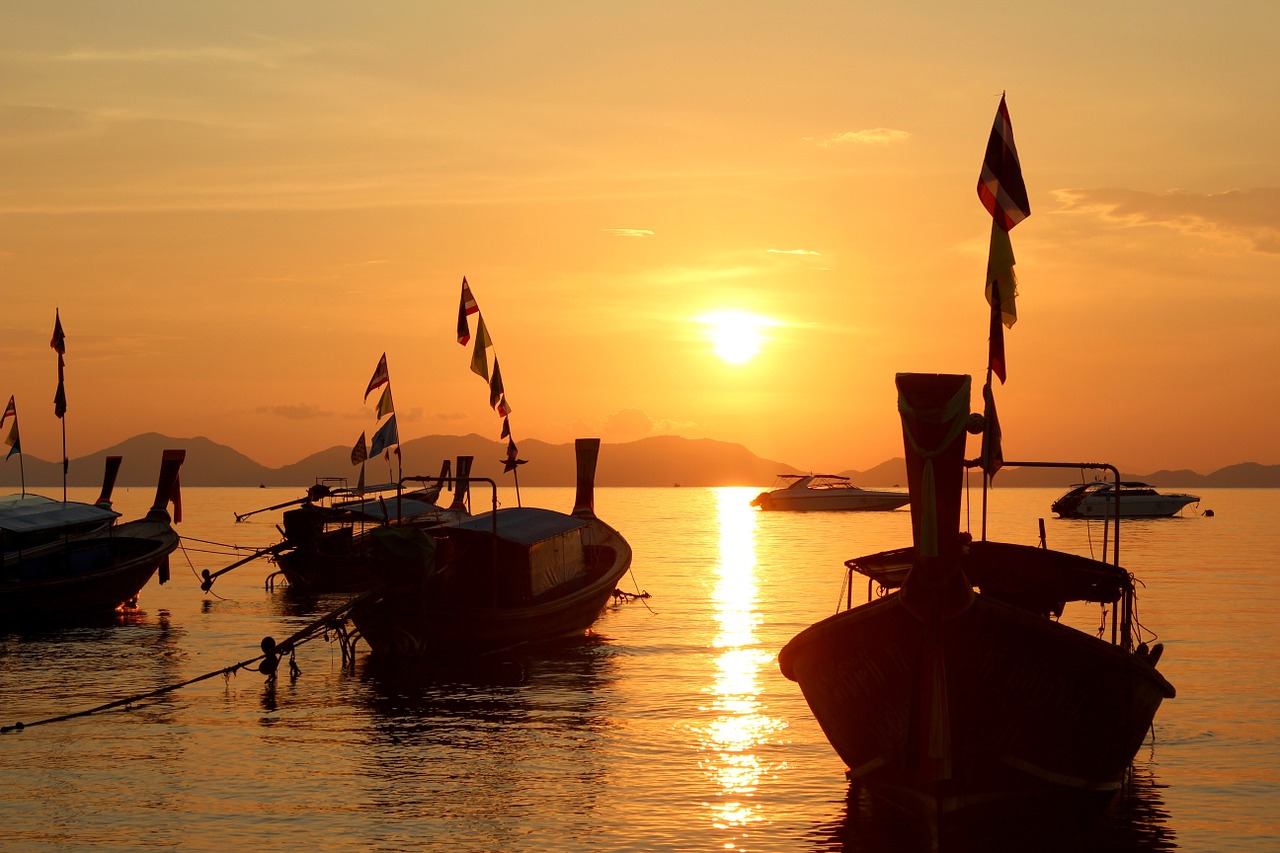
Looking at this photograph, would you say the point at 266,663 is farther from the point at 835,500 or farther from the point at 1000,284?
the point at 835,500

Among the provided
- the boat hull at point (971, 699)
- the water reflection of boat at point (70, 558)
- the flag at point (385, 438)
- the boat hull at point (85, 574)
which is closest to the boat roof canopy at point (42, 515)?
the water reflection of boat at point (70, 558)

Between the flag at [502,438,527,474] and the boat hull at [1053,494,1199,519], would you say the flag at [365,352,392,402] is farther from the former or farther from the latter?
the boat hull at [1053,494,1199,519]

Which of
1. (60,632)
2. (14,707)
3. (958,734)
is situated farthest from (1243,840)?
(60,632)

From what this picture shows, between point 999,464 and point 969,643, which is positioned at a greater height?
point 999,464

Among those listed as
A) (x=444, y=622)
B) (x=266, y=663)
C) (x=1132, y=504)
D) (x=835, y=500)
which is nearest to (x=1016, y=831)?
(x=266, y=663)

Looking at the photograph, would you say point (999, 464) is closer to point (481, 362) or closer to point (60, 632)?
point (481, 362)

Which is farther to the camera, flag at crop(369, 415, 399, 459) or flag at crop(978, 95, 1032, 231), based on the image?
flag at crop(369, 415, 399, 459)

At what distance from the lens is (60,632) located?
45.6 m

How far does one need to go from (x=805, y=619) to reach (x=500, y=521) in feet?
60.0

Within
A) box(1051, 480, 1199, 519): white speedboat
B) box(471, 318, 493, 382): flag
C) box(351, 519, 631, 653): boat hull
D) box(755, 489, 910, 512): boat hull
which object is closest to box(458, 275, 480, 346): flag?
box(471, 318, 493, 382): flag

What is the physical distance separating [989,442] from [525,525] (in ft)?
70.7

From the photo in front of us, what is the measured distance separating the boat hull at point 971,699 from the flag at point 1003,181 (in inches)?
238

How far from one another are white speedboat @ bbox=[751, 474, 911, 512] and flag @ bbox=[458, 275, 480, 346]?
446ft

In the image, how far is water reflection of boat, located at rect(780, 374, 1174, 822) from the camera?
17.3 meters
